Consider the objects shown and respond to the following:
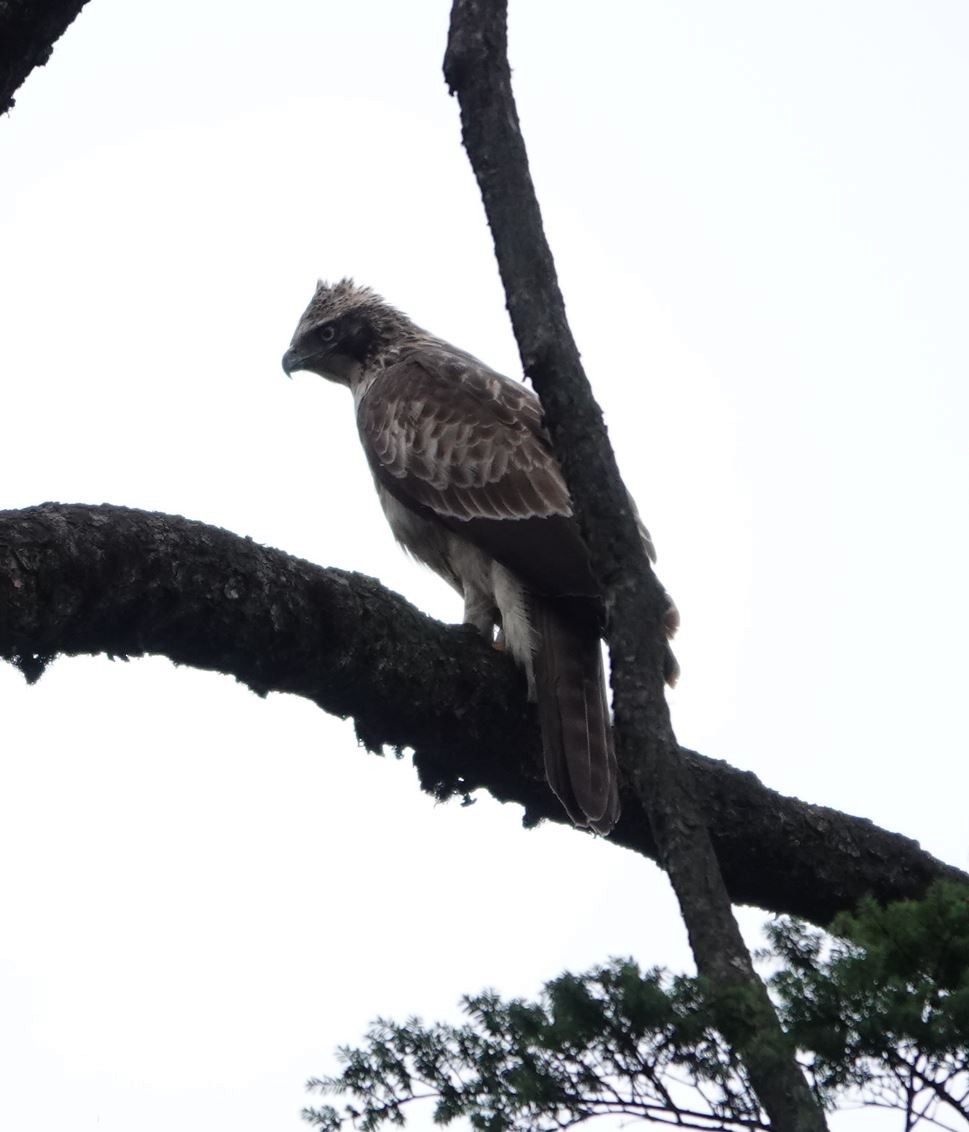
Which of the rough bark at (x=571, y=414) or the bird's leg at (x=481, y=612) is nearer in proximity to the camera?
the rough bark at (x=571, y=414)

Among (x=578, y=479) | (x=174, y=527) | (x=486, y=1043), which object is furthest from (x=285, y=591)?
(x=486, y=1043)

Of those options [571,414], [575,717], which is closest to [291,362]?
[575,717]

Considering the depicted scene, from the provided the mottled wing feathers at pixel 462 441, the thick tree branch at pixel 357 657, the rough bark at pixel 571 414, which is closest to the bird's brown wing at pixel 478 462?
the mottled wing feathers at pixel 462 441

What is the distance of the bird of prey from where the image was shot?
534cm

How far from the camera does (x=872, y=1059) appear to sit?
2.94m

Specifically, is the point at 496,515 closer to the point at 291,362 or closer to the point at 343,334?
the point at 343,334

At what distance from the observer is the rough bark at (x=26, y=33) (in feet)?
12.0

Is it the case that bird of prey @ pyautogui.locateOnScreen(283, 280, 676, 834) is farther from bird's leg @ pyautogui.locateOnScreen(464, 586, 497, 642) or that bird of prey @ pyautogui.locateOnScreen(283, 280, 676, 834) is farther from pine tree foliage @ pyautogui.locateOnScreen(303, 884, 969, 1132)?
pine tree foliage @ pyautogui.locateOnScreen(303, 884, 969, 1132)

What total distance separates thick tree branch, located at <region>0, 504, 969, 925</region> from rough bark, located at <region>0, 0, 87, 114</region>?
0.95m

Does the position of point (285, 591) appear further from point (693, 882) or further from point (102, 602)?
point (693, 882)

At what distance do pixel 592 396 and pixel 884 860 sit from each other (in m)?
2.47

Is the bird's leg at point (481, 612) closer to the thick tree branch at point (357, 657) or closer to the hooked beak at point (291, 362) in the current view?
the thick tree branch at point (357, 657)

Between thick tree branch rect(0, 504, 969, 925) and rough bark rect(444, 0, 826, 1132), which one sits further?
thick tree branch rect(0, 504, 969, 925)

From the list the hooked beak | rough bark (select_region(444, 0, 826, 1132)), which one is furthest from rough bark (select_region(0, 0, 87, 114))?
the hooked beak
